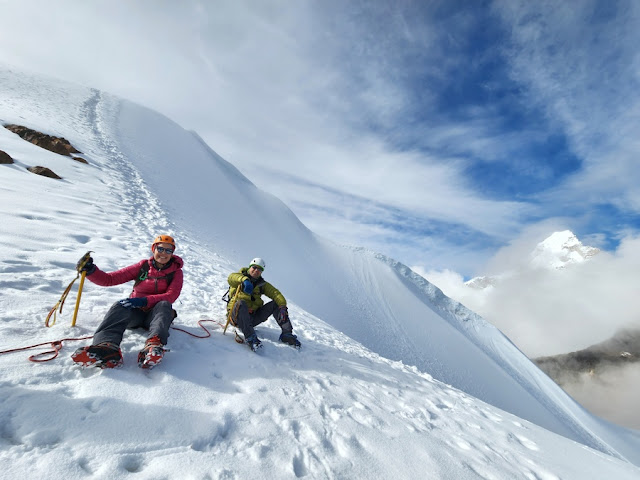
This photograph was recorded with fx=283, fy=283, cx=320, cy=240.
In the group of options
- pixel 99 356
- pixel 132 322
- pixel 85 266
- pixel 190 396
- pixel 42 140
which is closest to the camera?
pixel 99 356

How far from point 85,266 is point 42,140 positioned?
44.4 feet

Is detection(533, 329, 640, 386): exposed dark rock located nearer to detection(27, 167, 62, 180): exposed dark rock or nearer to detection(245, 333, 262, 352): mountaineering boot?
detection(245, 333, 262, 352): mountaineering boot

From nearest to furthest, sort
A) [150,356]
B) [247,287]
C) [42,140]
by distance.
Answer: [150,356]
[247,287]
[42,140]

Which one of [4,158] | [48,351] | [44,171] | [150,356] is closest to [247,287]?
[150,356]

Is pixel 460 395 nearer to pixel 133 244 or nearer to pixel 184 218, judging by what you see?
pixel 133 244

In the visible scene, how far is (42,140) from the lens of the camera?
12227 millimetres

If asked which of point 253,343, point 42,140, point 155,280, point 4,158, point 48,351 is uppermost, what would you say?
point 42,140

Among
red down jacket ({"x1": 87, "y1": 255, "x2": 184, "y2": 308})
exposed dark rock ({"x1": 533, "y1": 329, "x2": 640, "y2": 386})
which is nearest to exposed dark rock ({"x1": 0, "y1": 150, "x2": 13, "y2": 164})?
red down jacket ({"x1": 87, "y1": 255, "x2": 184, "y2": 308})

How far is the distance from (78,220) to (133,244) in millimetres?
1447

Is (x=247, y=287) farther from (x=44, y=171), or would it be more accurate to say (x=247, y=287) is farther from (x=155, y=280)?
(x=44, y=171)

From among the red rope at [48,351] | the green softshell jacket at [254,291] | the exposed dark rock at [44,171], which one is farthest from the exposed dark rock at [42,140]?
the red rope at [48,351]

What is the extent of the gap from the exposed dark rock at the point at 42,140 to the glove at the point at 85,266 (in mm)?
12691

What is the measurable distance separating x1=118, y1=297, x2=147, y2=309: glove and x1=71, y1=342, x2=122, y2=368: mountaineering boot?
1.90ft

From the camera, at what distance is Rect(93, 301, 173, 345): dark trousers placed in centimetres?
311
